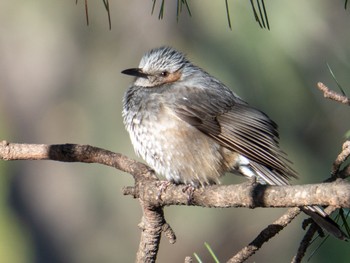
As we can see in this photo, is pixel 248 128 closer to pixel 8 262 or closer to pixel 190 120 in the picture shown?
pixel 190 120

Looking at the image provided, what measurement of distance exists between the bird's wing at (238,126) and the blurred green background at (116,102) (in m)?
4.65

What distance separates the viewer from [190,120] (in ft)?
17.4

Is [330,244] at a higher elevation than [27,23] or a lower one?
lower

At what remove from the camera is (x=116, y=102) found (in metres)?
10.8

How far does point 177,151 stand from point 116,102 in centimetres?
576

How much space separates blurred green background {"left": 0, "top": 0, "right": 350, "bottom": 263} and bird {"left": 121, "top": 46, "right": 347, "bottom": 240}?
460 cm

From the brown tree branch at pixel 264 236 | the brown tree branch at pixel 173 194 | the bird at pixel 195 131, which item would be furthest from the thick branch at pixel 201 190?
the bird at pixel 195 131

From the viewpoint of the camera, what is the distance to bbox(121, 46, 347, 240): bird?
5016 mm

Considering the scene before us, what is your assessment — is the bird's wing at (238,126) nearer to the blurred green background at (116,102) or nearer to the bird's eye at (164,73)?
the bird's eye at (164,73)

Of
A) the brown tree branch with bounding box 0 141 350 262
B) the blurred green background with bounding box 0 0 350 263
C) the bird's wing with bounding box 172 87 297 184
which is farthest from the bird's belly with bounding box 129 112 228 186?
the blurred green background with bounding box 0 0 350 263

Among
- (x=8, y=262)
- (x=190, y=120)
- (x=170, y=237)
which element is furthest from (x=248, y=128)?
(x=8, y=262)

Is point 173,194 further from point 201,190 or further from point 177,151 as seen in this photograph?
point 177,151

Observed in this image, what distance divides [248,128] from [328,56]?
19.3ft

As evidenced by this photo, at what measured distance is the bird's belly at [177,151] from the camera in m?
5.04
